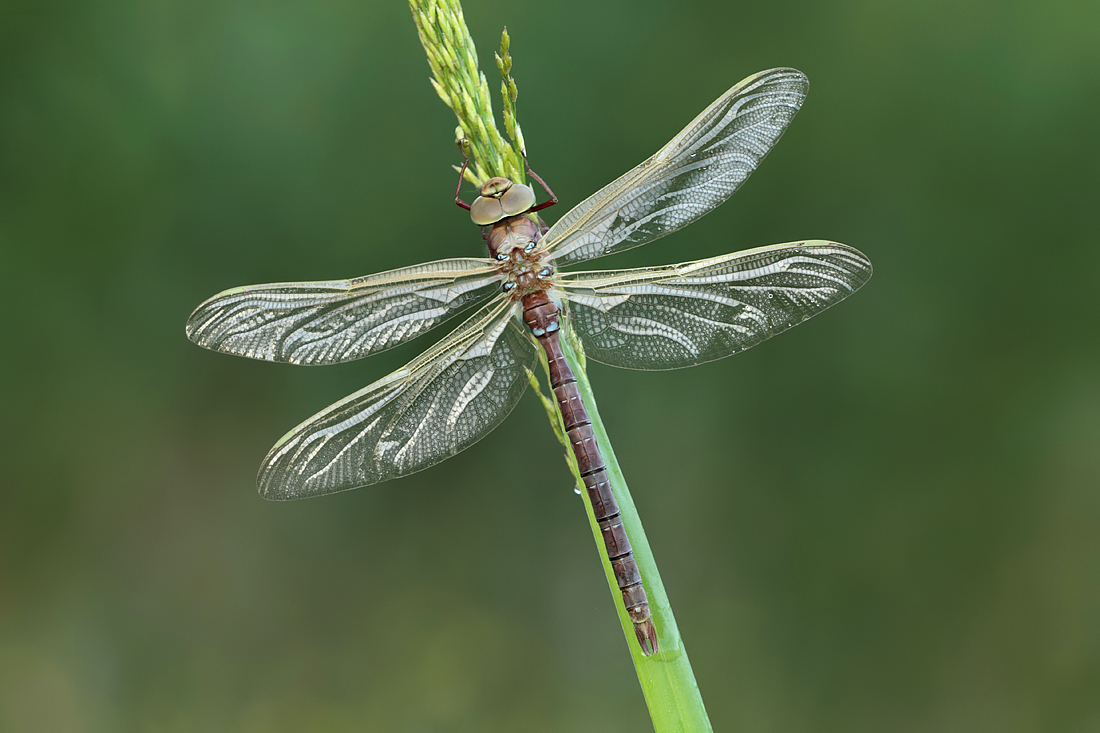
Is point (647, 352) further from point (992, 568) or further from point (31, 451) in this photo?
point (31, 451)

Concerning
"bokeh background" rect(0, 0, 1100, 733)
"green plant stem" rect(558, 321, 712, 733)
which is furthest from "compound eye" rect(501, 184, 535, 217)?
"bokeh background" rect(0, 0, 1100, 733)

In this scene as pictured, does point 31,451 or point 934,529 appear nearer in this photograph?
point 934,529

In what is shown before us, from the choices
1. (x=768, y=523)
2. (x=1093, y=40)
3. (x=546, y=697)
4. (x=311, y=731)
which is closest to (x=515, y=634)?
(x=546, y=697)

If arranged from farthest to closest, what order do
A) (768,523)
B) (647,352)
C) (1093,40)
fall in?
(768,523)
(1093,40)
(647,352)

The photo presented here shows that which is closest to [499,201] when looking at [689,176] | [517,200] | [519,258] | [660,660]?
[517,200]

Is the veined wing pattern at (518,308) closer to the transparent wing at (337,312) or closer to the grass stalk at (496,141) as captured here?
the transparent wing at (337,312)

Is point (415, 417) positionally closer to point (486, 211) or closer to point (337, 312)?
point (337, 312)
